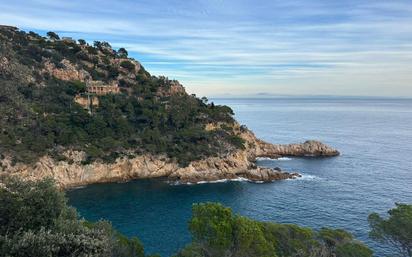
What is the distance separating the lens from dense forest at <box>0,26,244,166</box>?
64.4 metres

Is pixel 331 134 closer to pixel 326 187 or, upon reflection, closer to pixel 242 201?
pixel 326 187

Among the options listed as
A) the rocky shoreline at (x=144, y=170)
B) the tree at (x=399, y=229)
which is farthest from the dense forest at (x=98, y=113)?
the tree at (x=399, y=229)

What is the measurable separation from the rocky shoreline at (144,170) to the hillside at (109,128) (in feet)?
0.54

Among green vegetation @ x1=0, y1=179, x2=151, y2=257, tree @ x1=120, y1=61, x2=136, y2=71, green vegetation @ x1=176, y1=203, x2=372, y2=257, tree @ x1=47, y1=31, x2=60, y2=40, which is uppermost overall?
tree @ x1=47, y1=31, x2=60, y2=40

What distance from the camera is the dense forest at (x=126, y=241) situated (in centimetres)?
1484

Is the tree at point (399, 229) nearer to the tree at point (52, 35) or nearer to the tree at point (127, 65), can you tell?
the tree at point (127, 65)

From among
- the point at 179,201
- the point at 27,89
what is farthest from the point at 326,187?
the point at 27,89

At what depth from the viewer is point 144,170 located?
68938 mm

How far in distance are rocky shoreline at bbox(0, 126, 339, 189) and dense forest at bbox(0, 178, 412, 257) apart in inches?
1542

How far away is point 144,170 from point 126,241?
44.0 metres

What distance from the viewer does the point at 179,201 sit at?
5628 cm

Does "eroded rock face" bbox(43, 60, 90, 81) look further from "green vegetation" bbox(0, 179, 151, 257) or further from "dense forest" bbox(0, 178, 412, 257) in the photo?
"green vegetation" bbox(0, 179, 151, 257)

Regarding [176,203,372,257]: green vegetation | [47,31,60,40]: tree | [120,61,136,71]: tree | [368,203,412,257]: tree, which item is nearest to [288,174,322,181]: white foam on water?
[368,203,412,257]: tree

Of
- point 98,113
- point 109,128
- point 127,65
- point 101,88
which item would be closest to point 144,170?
A: point 109,128
